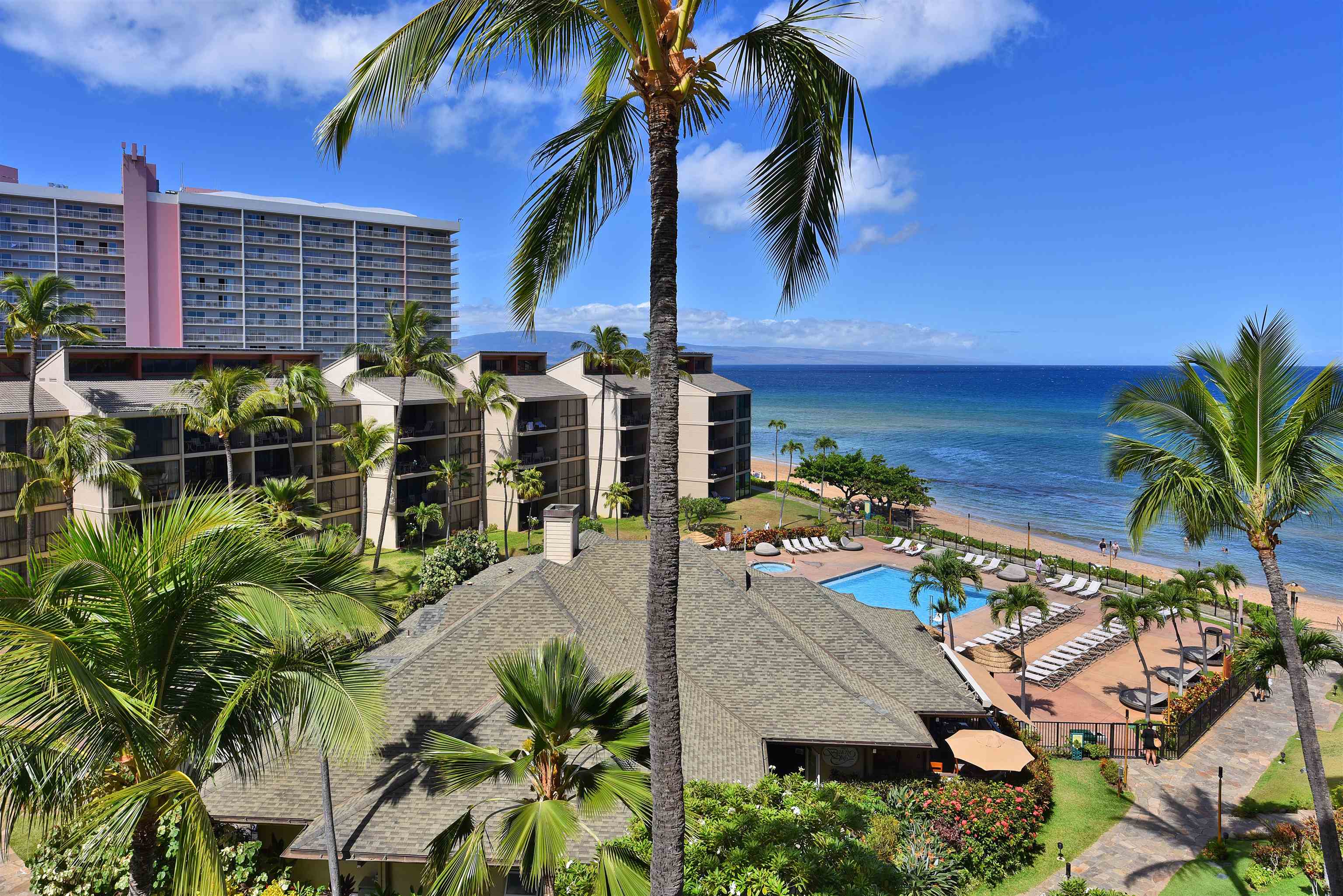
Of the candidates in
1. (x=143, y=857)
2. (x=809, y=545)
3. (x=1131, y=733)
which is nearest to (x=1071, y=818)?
(x=1131, y=733)

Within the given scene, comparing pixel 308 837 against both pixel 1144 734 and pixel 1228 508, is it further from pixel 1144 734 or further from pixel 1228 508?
pixel 1144 734

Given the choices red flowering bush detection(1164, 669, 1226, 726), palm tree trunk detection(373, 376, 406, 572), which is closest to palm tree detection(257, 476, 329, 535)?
palm tree trunk detection(373, 376, 406, 572)

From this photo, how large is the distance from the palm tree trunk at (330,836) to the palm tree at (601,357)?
38.1 m

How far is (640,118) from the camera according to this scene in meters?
7.09

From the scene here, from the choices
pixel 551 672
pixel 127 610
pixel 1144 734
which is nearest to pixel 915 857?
pixel 551 672

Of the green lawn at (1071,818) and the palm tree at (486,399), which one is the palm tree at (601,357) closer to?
the palm tree at (486,399)

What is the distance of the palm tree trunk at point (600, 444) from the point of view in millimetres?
49500

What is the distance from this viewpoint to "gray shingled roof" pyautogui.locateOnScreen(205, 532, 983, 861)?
12.5m

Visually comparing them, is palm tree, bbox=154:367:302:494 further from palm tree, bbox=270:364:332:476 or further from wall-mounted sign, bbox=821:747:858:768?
wall-mounted sign, bbox=821:747:858:768

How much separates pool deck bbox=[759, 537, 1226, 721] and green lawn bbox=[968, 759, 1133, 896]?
4.46 m

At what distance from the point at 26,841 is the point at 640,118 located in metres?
18.0

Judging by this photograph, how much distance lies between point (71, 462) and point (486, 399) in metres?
21.1

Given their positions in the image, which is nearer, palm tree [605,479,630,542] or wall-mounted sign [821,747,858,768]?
wall-mounted sign [821,747,858,768]

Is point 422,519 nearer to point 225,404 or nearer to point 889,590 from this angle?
point 225,404
